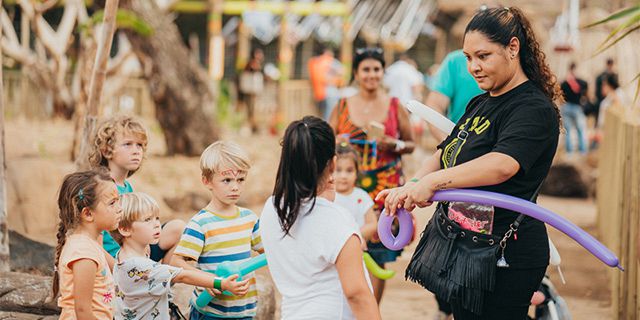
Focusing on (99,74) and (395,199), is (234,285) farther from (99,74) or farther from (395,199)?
(99,74)

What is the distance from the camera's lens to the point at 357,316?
2.91 metres

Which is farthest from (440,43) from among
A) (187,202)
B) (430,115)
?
(430,115)

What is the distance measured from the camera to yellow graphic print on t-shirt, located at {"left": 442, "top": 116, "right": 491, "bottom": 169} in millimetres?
3219

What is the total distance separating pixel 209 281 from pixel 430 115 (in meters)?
1.07

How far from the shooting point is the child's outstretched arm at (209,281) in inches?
139

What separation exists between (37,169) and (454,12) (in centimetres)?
1709

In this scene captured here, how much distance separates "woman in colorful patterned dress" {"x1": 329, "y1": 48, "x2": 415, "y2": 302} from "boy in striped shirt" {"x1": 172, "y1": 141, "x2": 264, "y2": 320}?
5.65 ft

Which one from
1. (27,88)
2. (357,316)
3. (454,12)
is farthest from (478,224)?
(454,12)

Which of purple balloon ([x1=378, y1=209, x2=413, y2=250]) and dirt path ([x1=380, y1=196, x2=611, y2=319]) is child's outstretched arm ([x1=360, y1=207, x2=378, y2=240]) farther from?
purple balloon ([x1=378, y1=209, x2=413, y2=250])

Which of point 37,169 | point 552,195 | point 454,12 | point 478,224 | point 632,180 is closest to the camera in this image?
point 478,224

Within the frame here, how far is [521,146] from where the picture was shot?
304 cm

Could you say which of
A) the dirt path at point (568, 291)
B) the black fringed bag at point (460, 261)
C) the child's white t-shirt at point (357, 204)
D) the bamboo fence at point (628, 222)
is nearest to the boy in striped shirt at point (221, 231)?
the black fringed bag at point (460, 261)

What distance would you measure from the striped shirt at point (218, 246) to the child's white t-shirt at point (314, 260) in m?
0.78

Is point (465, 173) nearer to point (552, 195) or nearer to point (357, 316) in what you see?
point (357, 316)
